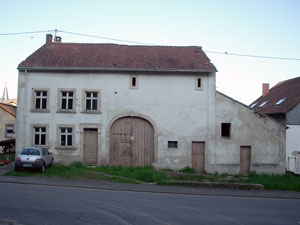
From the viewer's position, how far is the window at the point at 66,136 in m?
20.6

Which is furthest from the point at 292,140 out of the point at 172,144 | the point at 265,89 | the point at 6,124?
the point at 6,124

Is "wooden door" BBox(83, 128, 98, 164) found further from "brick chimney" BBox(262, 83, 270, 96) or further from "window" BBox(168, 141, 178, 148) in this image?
"brick chimney" BBox(262, 83, 270, 96)

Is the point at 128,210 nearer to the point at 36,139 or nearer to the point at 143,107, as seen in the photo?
the point at 143,107

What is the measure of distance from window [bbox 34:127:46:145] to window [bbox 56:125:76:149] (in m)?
1.07

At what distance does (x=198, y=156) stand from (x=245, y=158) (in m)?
3.29

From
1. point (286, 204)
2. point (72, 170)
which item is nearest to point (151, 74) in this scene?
point (72, 170)

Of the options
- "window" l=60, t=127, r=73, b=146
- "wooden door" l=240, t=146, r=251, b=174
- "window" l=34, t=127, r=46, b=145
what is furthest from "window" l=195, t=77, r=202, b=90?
"window" l=34, t=127, r=46, b=145

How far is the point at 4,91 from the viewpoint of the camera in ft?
296

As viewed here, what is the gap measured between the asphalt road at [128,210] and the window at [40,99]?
9.77 m

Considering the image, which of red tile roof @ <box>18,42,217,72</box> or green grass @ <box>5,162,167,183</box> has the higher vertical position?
red tile roof @ <box>18,42,217,72</box>

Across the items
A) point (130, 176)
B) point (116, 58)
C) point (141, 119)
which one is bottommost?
point (130, 176)

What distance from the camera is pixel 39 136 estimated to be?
67.9ft

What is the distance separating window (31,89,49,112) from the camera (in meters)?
20.8

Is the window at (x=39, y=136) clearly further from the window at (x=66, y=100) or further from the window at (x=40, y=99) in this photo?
the window at (x=66, y=100)
